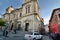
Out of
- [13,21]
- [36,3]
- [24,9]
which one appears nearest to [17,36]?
[13,21]

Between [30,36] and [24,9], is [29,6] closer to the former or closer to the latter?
[24,9]

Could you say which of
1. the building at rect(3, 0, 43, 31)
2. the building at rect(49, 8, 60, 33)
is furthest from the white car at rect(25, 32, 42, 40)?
the building at rect(49, 8, 60, 33)

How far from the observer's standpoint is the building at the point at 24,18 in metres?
1.36

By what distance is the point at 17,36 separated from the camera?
4.71 feet

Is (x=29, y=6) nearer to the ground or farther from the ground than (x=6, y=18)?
farther from the ground

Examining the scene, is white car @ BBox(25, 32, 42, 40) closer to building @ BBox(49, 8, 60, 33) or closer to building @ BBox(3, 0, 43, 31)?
building @ BBox(3, 0, 43, 31)

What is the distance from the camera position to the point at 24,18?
142 centimetres

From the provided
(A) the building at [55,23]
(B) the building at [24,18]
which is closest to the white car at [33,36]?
(B) the building at [24,18]

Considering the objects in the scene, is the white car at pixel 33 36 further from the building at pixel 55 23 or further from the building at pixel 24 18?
the building at pixel 55 23

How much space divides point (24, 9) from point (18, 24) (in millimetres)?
267

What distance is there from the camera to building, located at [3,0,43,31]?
4.48ft

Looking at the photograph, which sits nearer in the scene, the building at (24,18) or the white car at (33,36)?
the building at (24,18)

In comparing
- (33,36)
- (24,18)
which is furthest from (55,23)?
(24,18)

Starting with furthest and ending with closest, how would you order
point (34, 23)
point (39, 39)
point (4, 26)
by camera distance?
point (39, 39) < point (34, 23) < point (4, 26)
